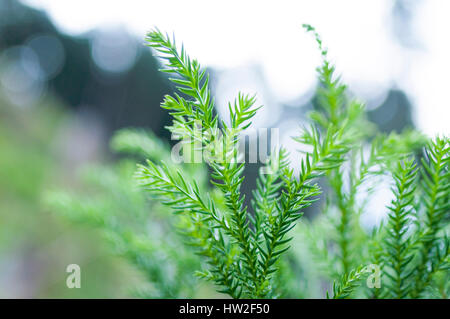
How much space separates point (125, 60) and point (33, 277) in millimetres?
4211

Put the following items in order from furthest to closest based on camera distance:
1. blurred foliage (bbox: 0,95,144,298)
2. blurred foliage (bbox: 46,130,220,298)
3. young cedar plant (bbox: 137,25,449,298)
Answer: blurred foliage (bbox: 0,95,144,298) → blurred foliage (bbox: 46,130,220,298) → young cedar plant (bbox: 137,25,449,298)

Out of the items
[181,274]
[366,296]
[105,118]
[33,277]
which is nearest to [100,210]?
[181,274]

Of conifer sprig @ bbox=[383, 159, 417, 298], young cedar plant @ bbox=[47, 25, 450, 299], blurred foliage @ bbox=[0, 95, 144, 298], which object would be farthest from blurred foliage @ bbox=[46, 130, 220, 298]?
blurred foliage @ bbox=[0, 95, 144, 298]

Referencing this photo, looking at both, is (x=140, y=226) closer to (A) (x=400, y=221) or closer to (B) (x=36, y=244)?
(A) (x=400, y=221)

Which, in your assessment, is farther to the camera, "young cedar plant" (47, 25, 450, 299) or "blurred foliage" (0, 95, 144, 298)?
"blurred foliage" (0, 95, 144, 298)

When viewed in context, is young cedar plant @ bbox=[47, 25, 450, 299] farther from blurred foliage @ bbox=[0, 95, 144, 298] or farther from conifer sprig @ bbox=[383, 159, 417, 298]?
blurred foliage @ bbox=[0, 95, 144, 298]

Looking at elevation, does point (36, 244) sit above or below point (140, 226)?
above

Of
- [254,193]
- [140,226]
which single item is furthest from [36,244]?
[254,193]

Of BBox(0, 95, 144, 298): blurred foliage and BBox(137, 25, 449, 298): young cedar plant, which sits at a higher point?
BBox(0, 95, 144, 298): blurred foliage

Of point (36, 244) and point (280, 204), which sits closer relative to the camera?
point (280, 204)

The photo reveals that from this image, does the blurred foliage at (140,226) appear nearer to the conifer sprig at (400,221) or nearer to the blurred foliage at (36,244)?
the conifer sprig at (400,221)

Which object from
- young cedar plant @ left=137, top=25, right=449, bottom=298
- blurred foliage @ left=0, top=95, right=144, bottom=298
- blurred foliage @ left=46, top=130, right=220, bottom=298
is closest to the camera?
young cedar plant @ left=137, top=25, right=449, bottom=298

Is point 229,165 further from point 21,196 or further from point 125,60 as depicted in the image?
point 125,60

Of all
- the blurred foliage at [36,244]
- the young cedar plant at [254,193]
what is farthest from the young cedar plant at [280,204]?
the blurred foliage at [36,244]
